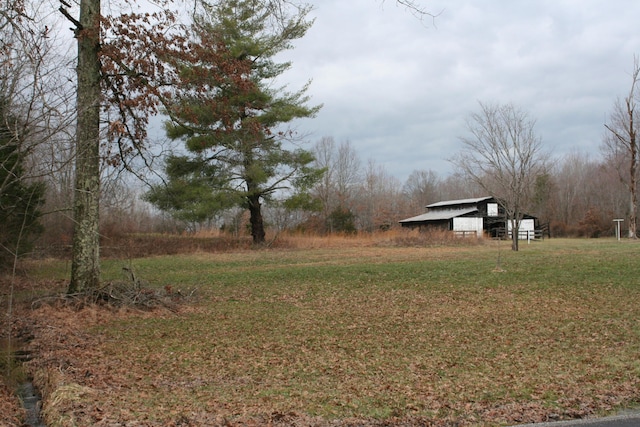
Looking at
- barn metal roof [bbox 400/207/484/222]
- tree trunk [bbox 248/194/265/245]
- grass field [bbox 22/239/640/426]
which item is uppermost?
barn metal roof [bbox 400/207/484/222]

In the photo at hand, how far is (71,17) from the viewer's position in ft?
32.0

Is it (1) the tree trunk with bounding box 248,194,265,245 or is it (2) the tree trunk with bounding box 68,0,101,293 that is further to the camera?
(1) the tree trunk with bounding box 248,194,265,245

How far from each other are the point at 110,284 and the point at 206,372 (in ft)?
17.5

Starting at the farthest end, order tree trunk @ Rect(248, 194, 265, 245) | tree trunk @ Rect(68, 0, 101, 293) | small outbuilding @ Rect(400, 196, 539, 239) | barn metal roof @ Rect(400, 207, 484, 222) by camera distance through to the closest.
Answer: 1. barn metal roof @ Rect(400, 207, 484, 222)
2. small outbuilding @ Rect(400, 196, 539, 239)
3. tree trunk @ Rect(248, 194, 265, 245)
4. tree trunk @ Rect(68, 0, 101, 293)

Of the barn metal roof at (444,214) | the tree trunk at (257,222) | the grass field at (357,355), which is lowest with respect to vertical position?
the grass field at (357,355)

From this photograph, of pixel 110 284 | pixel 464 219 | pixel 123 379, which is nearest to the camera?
pixel 123 379

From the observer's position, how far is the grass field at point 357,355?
4863 mm

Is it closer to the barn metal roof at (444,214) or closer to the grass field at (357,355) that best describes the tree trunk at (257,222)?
the grass field at (357,355)

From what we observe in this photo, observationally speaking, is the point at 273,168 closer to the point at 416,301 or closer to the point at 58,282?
the point at 58,282

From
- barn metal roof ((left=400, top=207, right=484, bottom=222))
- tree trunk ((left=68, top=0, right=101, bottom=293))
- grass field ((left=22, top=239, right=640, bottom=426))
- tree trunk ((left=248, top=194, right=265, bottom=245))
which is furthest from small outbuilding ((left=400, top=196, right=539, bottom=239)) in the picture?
tree trunk ((left=68, top=0, right=101, bottom=293))

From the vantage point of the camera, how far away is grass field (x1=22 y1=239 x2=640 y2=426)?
4863mm

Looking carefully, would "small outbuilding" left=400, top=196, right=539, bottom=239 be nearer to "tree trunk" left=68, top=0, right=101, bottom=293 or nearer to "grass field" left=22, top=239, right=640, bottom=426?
"grass field" left=22, top=239, right=640, bottom=426

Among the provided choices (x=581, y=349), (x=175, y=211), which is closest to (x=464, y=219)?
(x=175, y=211)

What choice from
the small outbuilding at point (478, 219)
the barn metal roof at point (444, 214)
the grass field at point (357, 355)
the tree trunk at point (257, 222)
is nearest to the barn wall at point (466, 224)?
the small outbuilding at point (478, 219)
